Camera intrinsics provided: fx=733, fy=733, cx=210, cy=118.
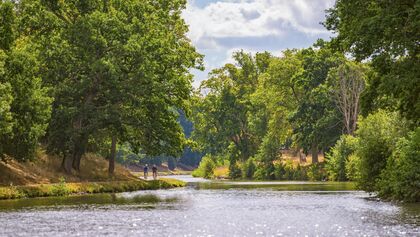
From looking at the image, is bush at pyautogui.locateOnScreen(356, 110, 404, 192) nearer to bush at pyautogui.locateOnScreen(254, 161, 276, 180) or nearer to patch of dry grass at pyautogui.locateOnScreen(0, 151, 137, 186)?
patch of dry grass at pyautogui.locateOnScreen(0, 151, 137, 186)

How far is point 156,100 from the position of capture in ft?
229

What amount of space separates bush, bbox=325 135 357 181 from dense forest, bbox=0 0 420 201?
0.18 metres

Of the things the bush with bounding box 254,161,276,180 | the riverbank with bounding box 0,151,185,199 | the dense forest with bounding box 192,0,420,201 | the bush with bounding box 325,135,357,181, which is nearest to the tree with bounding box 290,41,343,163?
the dense forest with bounding box 192,0,420,201

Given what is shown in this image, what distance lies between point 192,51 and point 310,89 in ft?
97.9

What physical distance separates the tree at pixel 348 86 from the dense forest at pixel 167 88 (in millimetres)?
186

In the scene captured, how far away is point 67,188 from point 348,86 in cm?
5203

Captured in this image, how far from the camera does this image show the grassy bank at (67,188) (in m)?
50.0

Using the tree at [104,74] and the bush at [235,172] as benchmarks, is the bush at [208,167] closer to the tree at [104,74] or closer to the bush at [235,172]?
the bush at [235,172]

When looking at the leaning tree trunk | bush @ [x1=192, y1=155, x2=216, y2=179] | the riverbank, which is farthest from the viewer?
bush @ [x1=192, y1=155, x2=216, y2=179]

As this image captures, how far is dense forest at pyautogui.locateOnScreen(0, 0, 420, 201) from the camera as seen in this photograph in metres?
39.4

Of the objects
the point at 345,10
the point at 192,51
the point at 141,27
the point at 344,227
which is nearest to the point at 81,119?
the point at 141,27

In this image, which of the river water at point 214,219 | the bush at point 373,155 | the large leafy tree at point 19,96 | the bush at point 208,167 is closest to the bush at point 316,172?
the bush at point 208,167

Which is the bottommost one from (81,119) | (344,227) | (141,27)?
(344,227)

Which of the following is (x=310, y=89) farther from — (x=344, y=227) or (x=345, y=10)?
(x=344, y=227)
